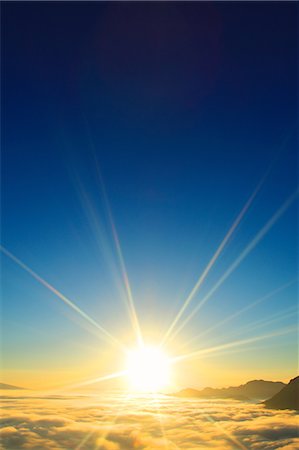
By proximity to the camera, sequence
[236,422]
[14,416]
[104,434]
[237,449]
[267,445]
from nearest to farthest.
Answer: [237,449], [267,445], [104,434], [14,416], [236,422]

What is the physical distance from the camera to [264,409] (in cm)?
19912

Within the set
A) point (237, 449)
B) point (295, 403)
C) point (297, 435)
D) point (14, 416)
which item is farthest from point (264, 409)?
point (14, 416)

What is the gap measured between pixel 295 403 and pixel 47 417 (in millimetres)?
115094

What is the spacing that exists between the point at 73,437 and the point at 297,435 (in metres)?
79.2

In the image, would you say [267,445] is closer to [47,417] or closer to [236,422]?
[236,422]

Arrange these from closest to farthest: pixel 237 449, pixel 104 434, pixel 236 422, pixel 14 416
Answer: pixel 237 449 → pixel 104 434 → pixel 14 416 → pixel 236 422

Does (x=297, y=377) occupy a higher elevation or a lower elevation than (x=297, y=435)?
higher

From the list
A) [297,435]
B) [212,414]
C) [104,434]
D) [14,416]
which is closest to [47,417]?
[14,416]

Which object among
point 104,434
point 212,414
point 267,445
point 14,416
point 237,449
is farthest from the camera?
point 212,414

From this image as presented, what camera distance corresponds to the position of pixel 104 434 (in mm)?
145125

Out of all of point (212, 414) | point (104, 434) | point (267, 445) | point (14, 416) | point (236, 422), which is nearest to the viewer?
point (267, 445)

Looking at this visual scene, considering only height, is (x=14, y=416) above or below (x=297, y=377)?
below

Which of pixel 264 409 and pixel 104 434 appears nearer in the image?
pixel 104 434

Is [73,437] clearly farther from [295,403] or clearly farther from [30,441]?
[295,403]
